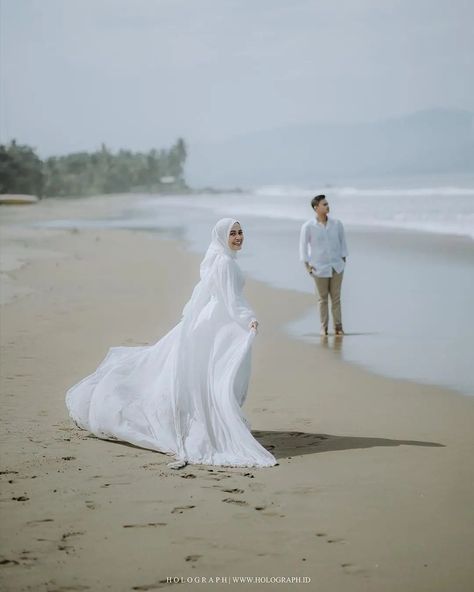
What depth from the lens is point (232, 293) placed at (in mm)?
4625

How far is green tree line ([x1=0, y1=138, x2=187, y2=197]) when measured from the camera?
83.5ft

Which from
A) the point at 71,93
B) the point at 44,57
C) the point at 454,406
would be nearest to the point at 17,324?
the point at 454,406

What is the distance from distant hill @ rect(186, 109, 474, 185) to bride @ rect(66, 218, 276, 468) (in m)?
12.5

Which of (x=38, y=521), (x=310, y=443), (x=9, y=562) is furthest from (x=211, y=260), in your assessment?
(x=9, y=562)

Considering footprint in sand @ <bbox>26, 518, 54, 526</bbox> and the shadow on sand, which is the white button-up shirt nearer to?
the shadow on sand

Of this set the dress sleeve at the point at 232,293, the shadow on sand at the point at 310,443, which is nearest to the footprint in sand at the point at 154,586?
the shadow on sand at the point at 310,443

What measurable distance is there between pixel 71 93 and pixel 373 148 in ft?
62.0

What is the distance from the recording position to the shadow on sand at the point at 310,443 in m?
4.66

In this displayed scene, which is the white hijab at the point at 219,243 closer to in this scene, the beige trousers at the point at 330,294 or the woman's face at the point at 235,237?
the woman's face at the point at 235,237

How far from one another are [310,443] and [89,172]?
168ft

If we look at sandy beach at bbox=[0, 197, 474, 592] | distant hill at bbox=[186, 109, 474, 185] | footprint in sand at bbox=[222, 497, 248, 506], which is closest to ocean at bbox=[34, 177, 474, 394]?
sandy beach at bbox=[0, 197, 474, 592]

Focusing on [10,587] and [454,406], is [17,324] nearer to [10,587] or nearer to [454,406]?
[454,406]

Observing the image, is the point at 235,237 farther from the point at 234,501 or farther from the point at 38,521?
the point at 38,521

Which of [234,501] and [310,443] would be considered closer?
[234,501]
